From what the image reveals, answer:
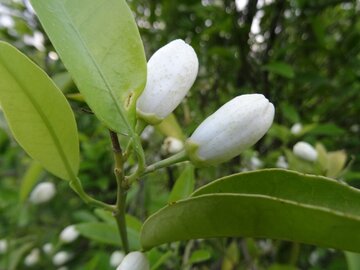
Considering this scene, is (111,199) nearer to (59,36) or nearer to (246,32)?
(246,32)

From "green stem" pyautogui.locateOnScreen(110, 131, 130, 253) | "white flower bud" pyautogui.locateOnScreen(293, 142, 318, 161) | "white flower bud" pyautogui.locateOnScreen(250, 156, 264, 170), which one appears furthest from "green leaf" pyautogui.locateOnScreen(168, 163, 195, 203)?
"white flower bud" pyautogui.locateOnScreen(250, 156, 264, 170)

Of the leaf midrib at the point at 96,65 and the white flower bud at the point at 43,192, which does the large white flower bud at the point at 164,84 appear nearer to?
the leaf midrib at the point at 96,65

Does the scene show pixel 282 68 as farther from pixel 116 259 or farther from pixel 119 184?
pixel 119 184

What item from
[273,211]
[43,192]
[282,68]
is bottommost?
[43,192]

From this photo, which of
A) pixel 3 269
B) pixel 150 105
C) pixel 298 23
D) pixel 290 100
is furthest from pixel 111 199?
pixel 150 105

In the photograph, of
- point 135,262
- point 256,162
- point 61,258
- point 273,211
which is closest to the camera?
point 273,211

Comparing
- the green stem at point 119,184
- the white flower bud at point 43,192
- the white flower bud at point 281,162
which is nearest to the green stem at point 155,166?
the green stem at point 119,184

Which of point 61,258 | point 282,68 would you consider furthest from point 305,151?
point 61,258
